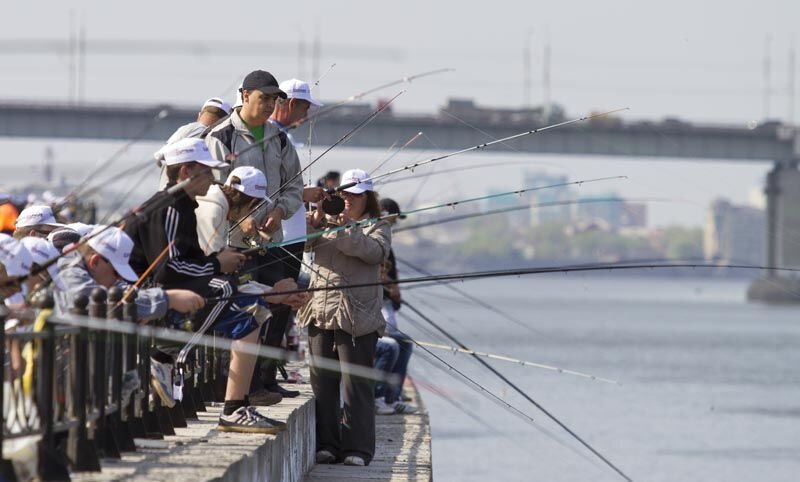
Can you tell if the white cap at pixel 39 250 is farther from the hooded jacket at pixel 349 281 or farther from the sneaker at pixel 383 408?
the sneaker at pixel 383 408

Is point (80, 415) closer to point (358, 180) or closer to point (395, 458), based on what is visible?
point (358, 180)

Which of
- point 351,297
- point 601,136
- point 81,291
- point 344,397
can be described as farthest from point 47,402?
point 601,136

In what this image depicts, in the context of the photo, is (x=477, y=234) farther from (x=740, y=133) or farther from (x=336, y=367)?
(x=336, y=367)

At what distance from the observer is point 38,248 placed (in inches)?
296

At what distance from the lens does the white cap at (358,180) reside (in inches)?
383

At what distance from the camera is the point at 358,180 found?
9680mm

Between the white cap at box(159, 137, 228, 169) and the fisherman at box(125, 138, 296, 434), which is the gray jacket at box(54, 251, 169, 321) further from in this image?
the white cap at box(159, 137, 228, 169)

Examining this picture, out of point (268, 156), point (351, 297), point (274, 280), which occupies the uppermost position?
point (268, 156)

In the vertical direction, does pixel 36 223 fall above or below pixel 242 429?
above

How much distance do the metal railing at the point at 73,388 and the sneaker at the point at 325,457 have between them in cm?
312

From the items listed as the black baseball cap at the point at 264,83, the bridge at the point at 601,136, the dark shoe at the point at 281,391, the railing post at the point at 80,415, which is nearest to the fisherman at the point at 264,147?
the black baseball cap at the point at 264,83

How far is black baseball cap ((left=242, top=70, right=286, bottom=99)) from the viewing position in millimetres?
9086

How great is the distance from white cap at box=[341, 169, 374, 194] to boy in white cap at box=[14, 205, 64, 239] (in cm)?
155

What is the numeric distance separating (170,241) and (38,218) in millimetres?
2484
